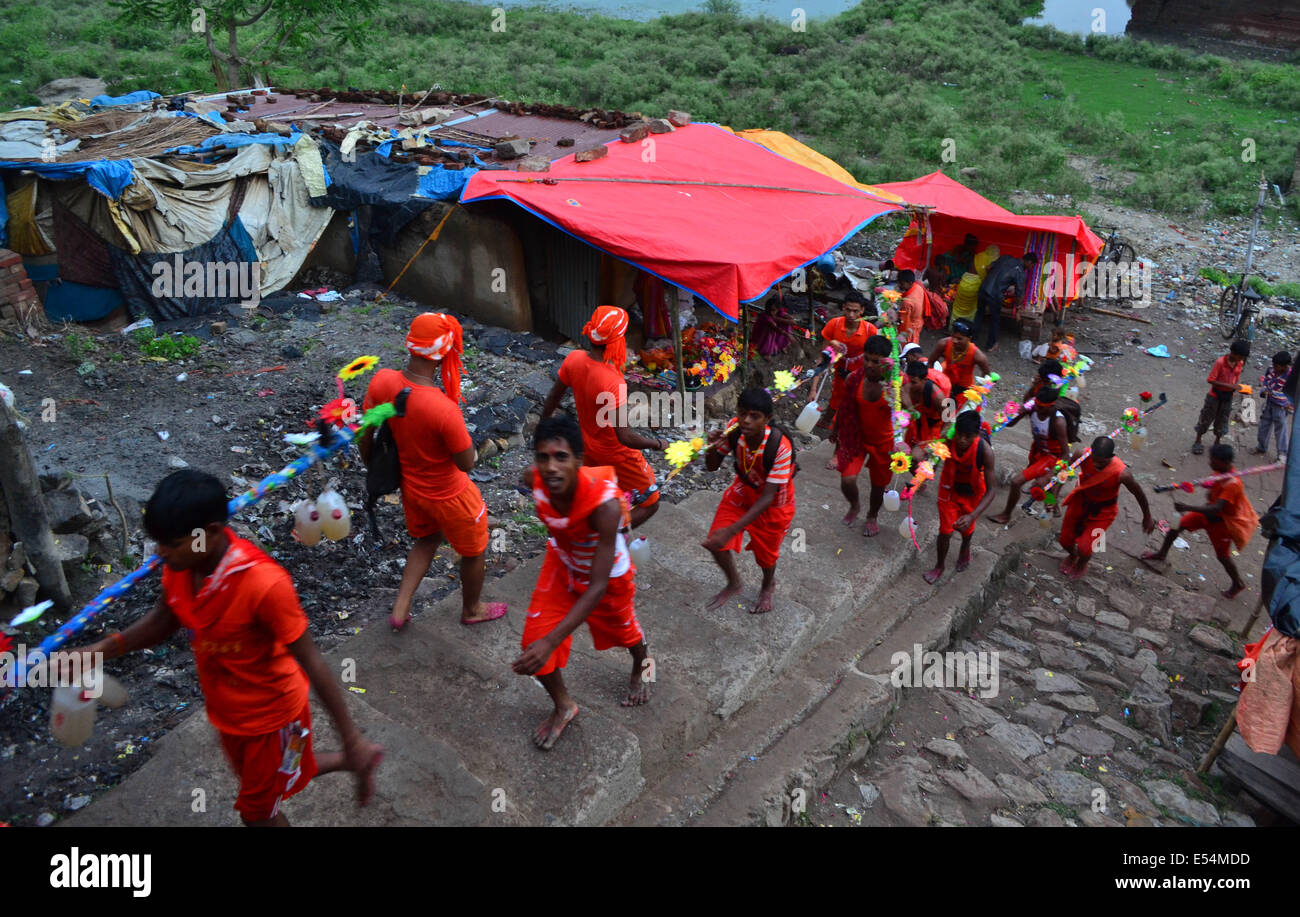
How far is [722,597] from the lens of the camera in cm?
492

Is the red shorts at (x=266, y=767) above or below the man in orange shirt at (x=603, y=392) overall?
below

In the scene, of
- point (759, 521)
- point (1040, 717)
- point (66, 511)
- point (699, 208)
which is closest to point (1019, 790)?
point (1040, 717)

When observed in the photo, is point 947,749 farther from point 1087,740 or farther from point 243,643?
point 243,643

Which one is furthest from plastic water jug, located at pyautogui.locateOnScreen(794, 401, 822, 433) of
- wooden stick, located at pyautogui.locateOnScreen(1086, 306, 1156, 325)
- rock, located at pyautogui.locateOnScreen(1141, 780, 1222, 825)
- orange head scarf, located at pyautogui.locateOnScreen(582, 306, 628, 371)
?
wooden stick, located at pyautogui.locateOnScreen(1086, 306, 1156, 325)

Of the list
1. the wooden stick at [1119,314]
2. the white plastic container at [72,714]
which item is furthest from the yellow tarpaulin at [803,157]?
the white plastic container at [72,714]

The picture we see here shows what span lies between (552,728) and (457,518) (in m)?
1.07

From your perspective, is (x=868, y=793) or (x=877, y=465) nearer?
(x=868, y=793)

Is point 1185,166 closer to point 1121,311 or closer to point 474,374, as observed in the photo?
point 1121,311

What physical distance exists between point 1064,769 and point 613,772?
2.71 metres

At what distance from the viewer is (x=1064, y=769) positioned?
477 centimetres

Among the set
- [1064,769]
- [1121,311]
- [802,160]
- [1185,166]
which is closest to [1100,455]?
[1064,769]

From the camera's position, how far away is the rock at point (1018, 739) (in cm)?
485

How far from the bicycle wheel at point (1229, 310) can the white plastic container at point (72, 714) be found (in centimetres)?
1319

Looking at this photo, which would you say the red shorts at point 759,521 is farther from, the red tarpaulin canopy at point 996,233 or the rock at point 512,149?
the red tarpaulin canopy at point 996,233
